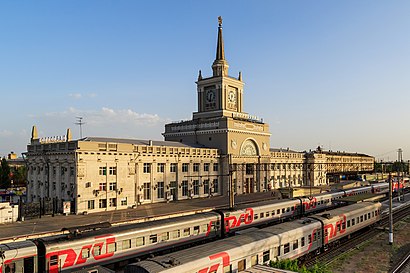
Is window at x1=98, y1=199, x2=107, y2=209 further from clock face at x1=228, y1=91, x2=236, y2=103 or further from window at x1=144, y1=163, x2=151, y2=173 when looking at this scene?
clock face at x1=228, y1=91, x2=236, y2=103

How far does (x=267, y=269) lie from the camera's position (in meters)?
18.6

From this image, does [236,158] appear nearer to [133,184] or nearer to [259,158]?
[259,158]

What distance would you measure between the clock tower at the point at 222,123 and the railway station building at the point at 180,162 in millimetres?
211

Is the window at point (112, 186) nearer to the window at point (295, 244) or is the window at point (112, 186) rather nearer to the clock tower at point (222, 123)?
the clock tower at point (222, 123)

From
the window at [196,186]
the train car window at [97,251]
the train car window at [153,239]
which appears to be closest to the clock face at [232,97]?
the window at [196,186]

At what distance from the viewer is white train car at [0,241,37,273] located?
62.0ft

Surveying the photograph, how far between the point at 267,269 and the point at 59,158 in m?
40.5

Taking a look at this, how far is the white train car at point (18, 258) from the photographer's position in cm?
1891

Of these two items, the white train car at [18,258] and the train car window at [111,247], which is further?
the train car window at [111,247]

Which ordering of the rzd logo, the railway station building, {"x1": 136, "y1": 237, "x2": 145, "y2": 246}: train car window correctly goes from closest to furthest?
1. the rzd logo
2. {"x1": 136, "y1": 237, "x2": 145, "y2": 246}: train car window
3. the railway station building

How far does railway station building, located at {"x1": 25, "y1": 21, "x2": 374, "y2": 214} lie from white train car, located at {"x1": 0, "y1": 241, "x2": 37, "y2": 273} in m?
24.1

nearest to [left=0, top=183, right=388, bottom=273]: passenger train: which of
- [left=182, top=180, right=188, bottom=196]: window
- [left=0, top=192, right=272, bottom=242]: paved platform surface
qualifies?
[left=0, top=192, right=272, bottom=242]: paved platform surface

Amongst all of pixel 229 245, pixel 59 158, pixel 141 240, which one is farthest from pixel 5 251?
pixel 59 158

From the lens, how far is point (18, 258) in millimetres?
19516
